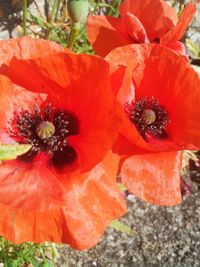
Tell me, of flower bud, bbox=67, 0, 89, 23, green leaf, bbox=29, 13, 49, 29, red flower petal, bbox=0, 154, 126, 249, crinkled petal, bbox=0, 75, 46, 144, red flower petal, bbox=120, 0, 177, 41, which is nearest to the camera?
red flower petal, bbox=0, 154, 126, 249

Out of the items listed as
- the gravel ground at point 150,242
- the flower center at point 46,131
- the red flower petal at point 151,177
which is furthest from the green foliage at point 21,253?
the red flower petal at point 151,177

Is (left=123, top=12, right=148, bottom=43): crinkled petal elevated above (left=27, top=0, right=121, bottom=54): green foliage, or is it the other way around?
(left=123, top=12, right=148, bottom=43): crinkled petal

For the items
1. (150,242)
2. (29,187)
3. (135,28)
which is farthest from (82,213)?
(150,242)

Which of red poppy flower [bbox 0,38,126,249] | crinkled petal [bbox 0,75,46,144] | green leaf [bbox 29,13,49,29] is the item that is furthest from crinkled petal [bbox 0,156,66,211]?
green leaf [bbox 29,13,49,29]

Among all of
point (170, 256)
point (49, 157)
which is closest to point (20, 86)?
point (49, 157)

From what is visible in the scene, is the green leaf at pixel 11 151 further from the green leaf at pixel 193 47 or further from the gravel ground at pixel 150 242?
the green leaf at pixel 193 47

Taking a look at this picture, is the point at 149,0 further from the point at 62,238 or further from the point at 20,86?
the point at 62,238

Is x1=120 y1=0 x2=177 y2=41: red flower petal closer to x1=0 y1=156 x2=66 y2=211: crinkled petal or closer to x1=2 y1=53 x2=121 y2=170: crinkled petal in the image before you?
x1=2 y1=53 x2=121 y2=170: crinkled petal
